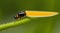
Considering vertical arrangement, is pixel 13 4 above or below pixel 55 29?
above

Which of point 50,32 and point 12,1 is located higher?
point 12,1

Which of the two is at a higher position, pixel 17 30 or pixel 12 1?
pixel 12 1

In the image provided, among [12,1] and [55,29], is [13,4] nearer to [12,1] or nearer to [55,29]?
[12,1]

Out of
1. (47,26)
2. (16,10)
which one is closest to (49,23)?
(47,26)

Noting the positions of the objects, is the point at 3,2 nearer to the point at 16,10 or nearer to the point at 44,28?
the point at 16,10

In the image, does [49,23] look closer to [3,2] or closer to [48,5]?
Result: [48,5]

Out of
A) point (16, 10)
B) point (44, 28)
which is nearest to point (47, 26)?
point (44, 28)

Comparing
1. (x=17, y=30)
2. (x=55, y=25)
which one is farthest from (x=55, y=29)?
(x=17, y=30)
